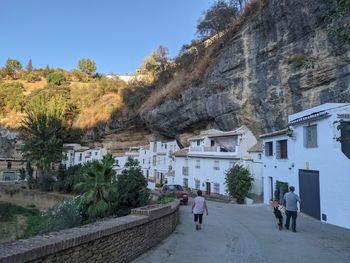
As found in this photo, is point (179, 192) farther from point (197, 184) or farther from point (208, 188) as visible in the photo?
point (197, 184)

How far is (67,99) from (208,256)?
7232 cm

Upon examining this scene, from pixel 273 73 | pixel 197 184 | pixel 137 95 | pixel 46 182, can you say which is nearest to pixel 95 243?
pixel 273 73

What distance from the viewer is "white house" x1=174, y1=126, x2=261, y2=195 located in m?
38.9

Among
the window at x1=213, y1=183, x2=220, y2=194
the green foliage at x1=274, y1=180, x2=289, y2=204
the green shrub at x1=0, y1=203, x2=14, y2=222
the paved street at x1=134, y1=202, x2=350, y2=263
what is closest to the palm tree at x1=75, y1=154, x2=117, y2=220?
the paved street at x1=134, y1=202, x2=350, y2=263

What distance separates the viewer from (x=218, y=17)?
47.2 m

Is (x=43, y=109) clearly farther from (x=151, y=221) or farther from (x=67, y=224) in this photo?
(x=151, y=221)

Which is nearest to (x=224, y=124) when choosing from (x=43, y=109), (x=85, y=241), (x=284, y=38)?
(x=284, y=38)

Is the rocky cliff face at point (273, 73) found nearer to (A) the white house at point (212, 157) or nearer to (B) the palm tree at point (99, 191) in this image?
(A) the white house at point (212, 157)

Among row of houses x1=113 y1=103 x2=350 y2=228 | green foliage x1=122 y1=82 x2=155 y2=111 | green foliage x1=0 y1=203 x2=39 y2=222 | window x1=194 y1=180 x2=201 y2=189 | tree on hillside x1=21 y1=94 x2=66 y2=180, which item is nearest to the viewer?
row of houses x1=113 y1=103 x2=350 y2=228

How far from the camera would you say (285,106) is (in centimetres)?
3350

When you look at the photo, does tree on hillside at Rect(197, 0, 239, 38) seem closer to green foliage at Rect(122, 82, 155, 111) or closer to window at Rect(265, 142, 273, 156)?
green foliage at Rect(122, 82, 155, 111)

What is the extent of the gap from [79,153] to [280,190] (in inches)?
2092

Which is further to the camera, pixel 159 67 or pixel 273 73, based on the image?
pixel 159 67

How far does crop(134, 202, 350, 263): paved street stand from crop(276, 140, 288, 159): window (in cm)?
848
